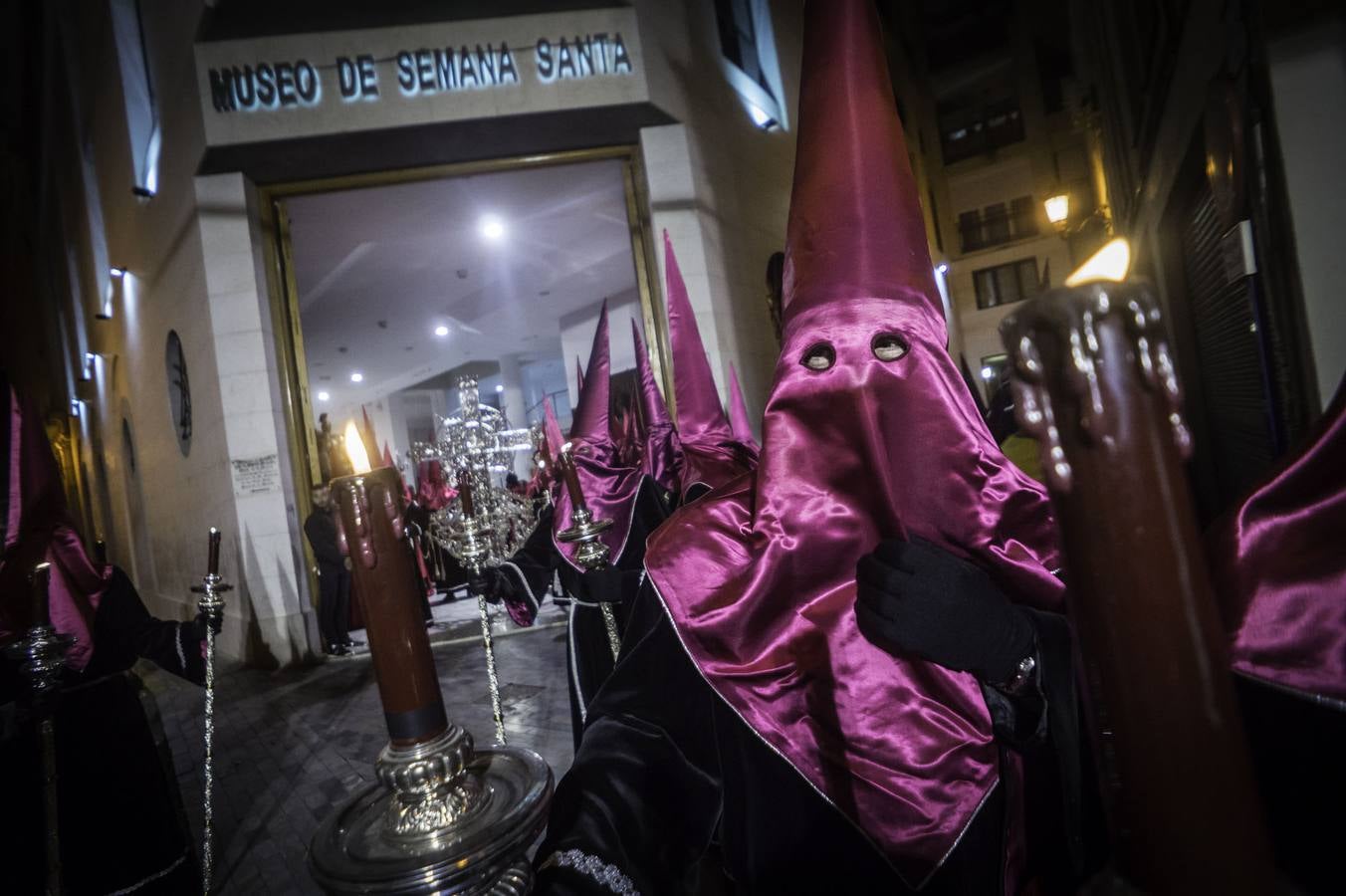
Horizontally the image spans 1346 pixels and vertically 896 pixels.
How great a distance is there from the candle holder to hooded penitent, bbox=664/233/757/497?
2.89 meters

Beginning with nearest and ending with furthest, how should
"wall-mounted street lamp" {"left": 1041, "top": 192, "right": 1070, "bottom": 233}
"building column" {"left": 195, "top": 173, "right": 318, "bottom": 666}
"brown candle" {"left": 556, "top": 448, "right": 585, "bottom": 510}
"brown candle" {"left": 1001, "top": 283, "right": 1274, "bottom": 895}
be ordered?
"brown candle" {"left": 1001, "top": 283, "right": 1274, "bottom": 895}
"brown candle" {"left": 556, "top": 448, "right": 585, "bottom": 510}
"building column" {"left": 195, "top": 173, "right": 318, "bottom": 666}
"wall-mounted street lamp" {"left": 1041, "top": 192, "right": 1070, "bottom": 233}

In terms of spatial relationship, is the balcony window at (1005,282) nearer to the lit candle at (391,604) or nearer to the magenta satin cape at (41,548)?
the magenta satin cape at (41,548)

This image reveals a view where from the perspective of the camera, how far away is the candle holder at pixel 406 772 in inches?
24.6

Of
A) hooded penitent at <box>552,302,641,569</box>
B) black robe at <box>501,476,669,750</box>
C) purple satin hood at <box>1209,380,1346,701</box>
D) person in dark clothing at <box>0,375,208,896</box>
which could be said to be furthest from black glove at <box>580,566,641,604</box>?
person in dark clothing at <box>0,375,208,896</box>

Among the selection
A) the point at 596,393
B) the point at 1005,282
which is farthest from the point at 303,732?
the point at 1005,282

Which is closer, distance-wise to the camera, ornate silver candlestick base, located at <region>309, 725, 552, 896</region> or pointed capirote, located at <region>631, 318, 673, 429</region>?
ornate silver candlestick base, located at <region>309, 725, 552, 896</region>

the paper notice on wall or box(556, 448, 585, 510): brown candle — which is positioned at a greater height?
the paper notice on wall

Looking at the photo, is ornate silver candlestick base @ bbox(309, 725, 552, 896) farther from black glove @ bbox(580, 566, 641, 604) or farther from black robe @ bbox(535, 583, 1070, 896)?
black glove @ bbox(580, 566, 641, 604)

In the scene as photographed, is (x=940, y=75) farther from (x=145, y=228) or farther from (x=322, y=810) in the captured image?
(x=322, y=810)

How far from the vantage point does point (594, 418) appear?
4152 mm

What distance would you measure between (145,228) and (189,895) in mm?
8261

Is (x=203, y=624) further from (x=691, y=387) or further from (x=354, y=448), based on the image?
(x=691, y=387)

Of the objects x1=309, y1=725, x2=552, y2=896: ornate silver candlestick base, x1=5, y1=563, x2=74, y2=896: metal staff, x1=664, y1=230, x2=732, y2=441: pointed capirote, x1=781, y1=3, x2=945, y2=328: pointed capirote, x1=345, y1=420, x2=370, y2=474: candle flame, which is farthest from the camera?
x1=664, y1=230, x2=732, y2=441: pointed capirote

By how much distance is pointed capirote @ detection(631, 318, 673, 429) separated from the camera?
169 inches
